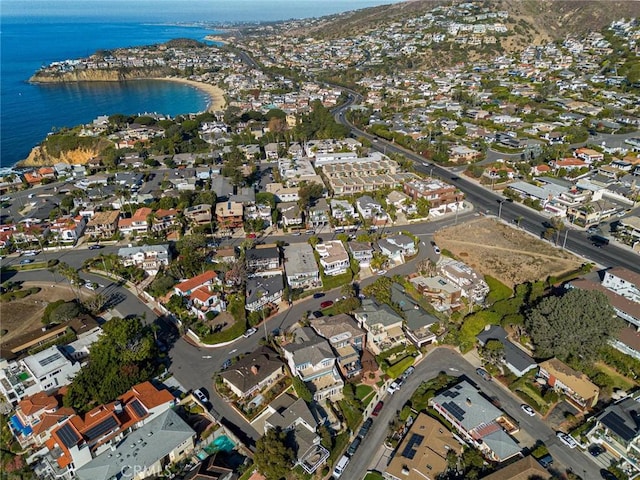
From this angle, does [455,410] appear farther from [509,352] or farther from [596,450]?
[596,450]

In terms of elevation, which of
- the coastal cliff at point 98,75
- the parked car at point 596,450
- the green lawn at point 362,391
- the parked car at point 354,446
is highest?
the coastal cliff at point 98,75

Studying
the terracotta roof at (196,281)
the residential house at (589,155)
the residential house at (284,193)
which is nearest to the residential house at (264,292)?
the terracotta roof at (196,281)

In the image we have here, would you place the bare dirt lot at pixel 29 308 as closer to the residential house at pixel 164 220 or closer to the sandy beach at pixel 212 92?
the residential house at pixel 164 220

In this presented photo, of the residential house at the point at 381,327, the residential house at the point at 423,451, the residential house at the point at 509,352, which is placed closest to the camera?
the residential house at the point at 423,451

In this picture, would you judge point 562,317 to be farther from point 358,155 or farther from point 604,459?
point 358,155

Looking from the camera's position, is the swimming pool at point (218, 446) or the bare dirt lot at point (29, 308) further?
the bare dirt lot at point (29, 308)

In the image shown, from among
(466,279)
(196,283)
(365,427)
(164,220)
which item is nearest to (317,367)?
(365,427)

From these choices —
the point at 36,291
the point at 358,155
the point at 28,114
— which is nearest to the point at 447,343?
the point at 36,291
